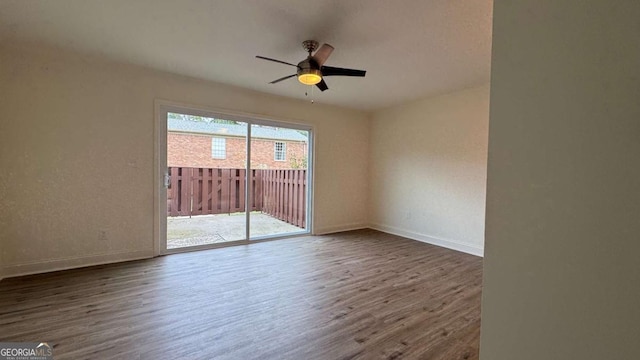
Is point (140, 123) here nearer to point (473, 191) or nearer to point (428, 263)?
point (428, 263)

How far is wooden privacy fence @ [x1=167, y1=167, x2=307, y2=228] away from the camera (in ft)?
14.2

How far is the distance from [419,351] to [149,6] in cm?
329

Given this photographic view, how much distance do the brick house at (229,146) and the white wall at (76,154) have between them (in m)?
0.36

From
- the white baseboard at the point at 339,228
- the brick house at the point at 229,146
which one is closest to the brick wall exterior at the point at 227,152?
the brick house at the point at 229,146

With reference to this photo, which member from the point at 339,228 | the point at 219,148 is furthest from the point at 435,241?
the point at 219,148

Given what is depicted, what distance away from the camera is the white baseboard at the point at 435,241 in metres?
4.20

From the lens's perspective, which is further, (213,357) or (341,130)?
(341,130)

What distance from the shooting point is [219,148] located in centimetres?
457

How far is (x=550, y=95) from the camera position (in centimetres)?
70

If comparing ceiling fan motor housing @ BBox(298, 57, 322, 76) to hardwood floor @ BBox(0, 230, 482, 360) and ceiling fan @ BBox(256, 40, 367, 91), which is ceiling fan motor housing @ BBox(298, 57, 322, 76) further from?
hardwood floor @ BBox(0, 230, 482, 360)

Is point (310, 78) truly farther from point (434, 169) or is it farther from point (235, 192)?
point (434, 169)

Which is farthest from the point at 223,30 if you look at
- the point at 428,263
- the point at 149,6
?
the point at 428,263

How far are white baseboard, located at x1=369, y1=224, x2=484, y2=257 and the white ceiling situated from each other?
2451mm

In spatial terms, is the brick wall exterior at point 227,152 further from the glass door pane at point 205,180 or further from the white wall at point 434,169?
the white wall at point 434,169
